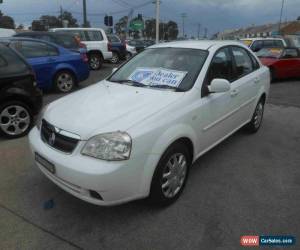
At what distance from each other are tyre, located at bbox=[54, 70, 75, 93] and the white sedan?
4.53 metres

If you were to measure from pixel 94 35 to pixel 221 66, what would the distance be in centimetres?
1125

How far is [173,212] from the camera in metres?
3.09

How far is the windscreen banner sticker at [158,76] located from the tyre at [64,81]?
498 cm

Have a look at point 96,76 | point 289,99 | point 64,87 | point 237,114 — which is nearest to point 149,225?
point 237,114

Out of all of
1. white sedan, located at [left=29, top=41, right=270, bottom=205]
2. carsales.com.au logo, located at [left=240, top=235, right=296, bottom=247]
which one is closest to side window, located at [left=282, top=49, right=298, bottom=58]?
white sedan, located at [left=29, top=41, right=270, bottom=205]

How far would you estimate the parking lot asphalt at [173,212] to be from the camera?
Answer: 8.84ft

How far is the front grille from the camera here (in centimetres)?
272

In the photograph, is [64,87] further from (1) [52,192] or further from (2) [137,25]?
(2) [137,25]

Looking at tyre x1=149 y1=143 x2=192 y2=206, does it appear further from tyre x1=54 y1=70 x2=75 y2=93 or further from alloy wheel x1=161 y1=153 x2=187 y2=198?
tyre x1=54 y1=70 x2=75 y2=93

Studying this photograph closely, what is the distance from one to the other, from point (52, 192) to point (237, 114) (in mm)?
2729

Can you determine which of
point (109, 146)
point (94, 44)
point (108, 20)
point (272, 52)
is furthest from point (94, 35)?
point (108, 20)

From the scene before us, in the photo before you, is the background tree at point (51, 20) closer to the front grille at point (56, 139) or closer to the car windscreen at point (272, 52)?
the car windscreen at point (272, 52)

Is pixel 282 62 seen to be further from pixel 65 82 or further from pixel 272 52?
pixel 65 82

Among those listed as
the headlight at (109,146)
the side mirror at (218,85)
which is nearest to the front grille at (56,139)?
the headlight at (109,146)
